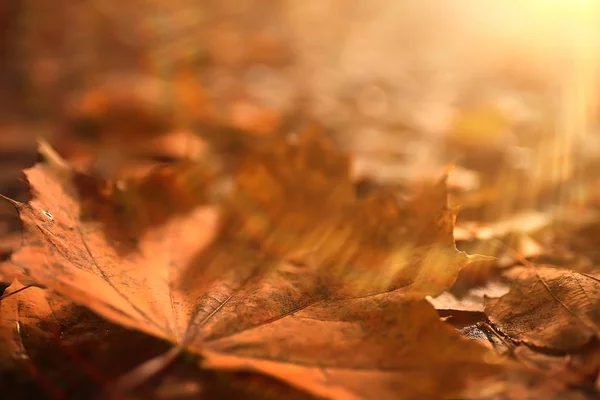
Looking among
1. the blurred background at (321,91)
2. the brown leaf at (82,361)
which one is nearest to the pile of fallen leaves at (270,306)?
the brown leaf at (82,361)

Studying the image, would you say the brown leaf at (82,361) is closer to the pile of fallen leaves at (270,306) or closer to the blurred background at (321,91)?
the pile of fallen leaves at (270,306)

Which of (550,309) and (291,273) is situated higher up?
(291,273)

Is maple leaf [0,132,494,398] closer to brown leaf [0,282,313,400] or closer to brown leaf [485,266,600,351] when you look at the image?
brown leaf [0,282,313,400]

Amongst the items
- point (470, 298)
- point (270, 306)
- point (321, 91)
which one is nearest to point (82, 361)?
point (270, 306)

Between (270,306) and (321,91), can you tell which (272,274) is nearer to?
(270,306)

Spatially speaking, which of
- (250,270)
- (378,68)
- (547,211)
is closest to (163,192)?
(250,270)

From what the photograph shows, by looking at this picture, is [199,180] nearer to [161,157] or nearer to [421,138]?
[161,157]

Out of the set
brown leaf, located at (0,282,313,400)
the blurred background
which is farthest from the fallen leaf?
brown leaf, located at (0,282,313,400)
